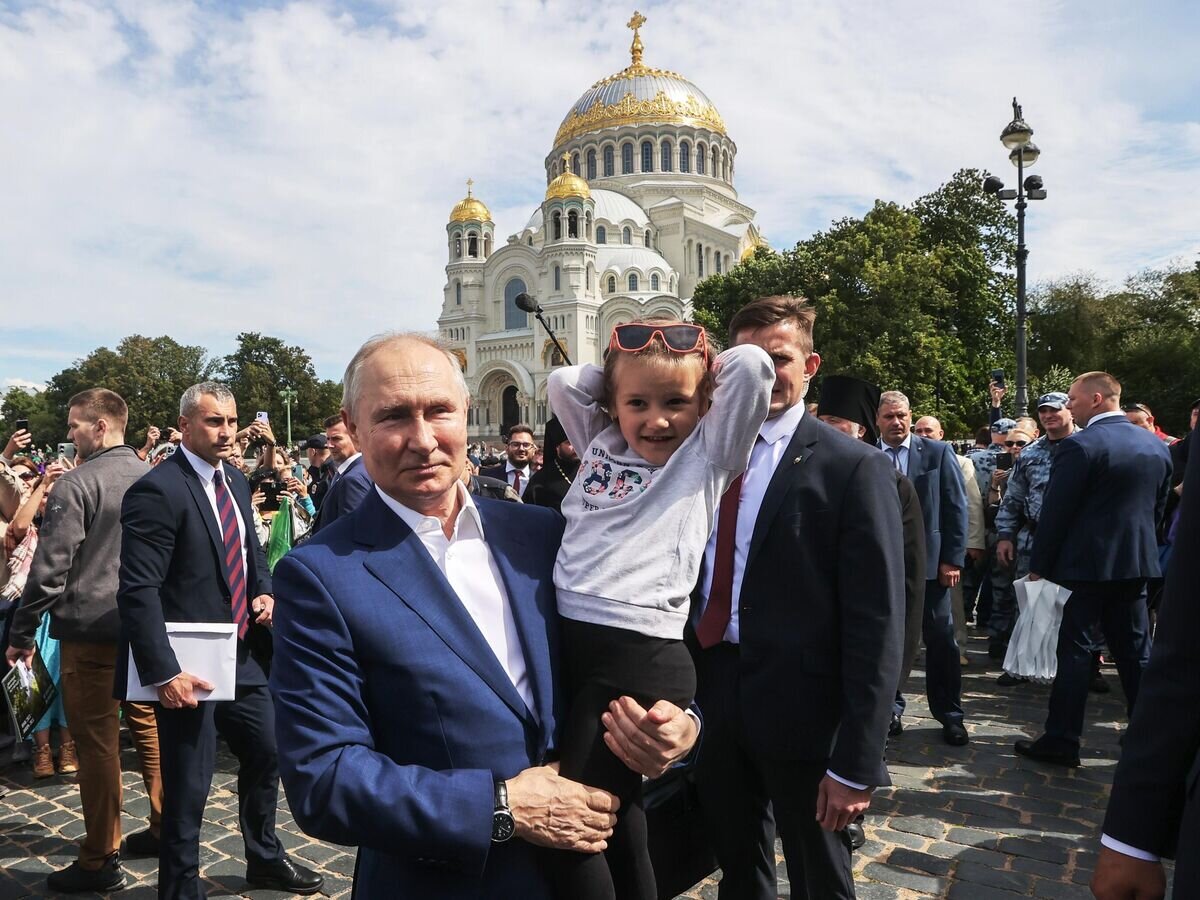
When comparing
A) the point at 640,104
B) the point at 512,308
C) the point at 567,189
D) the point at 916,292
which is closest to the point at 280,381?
the point at 512,308

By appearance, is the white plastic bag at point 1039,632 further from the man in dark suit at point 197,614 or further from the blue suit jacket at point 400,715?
the blue suit jacket at point 400,715

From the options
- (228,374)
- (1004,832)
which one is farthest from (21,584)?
(228,374)

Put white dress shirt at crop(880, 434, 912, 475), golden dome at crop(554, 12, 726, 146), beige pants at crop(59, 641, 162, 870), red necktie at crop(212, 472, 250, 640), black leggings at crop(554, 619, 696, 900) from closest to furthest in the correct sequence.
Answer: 1. black leggings at crop(554, 619, 696, 900)
2. red necktie at crop(212, 472, 250, 640)
3. beige pants at crop(59, 641, 162, 870)
4. white dress shirt at crop(880, 434, 912, 475)
5. golden dome at crop(554, 12, 726, 146)

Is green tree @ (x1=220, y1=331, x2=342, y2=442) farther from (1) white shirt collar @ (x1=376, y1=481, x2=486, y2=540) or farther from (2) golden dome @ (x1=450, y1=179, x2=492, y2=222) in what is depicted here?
(1) white shirt collar @ (x1=376, y1=481, x2=486, y2=540)

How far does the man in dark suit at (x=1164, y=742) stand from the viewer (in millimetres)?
1405

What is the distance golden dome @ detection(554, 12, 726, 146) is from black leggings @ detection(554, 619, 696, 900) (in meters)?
67.1

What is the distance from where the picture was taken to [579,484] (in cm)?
185

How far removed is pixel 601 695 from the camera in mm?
1574

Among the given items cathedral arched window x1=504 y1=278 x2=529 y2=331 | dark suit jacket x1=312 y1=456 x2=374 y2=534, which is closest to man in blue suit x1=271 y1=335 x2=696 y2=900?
dark suit jacket x1=312 y1=456 x2=374 y2=534

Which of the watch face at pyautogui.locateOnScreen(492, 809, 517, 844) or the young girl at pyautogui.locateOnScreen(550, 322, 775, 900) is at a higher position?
the young girl at pyautogui.locateOnScreen(550, 322, 775, 900)

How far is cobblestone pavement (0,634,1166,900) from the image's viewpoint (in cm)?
347

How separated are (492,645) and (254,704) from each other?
7.99 ft

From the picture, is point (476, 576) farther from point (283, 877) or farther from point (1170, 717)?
point (283, 877)

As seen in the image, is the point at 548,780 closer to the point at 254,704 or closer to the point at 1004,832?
the point at 254,704
